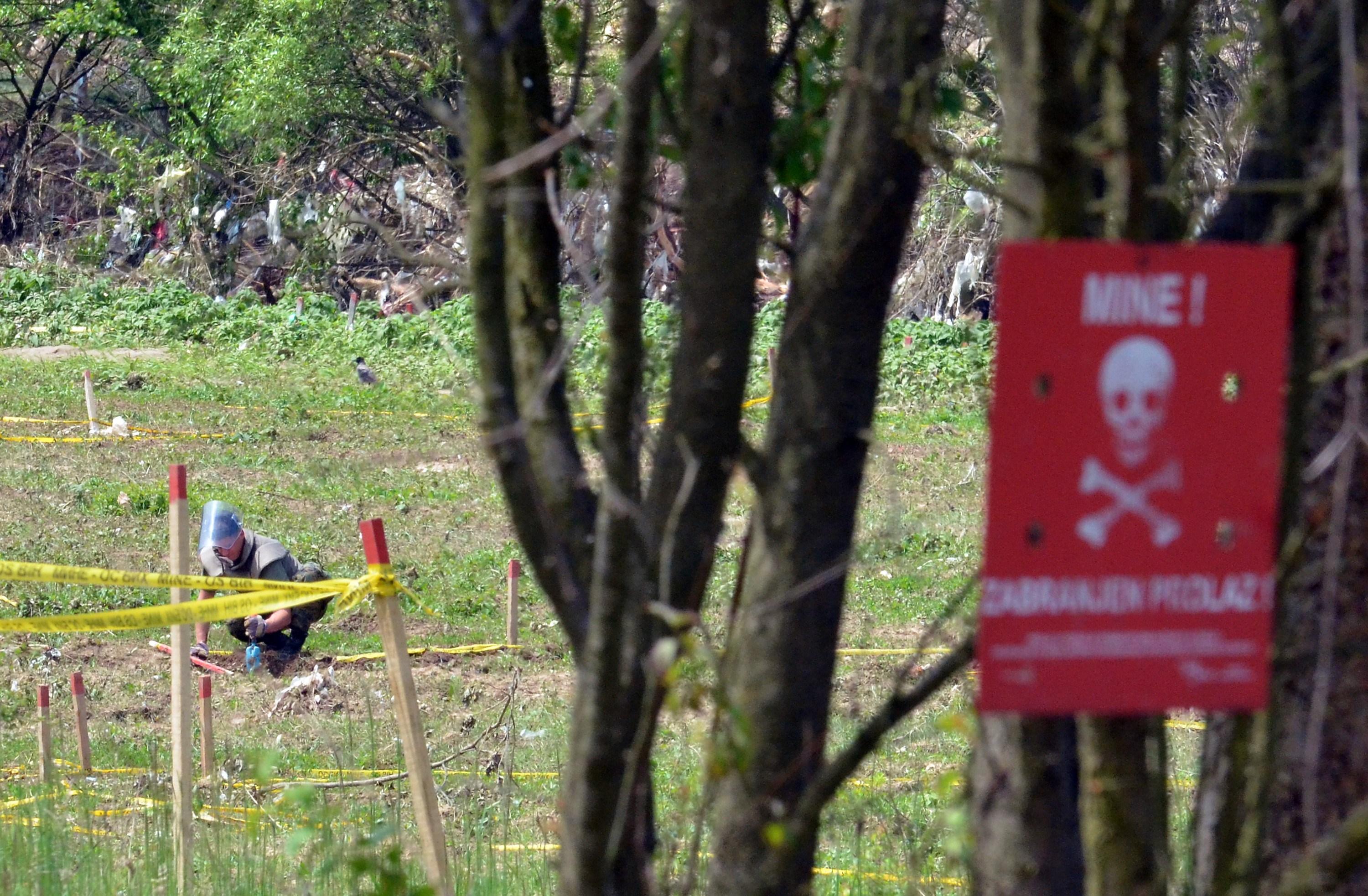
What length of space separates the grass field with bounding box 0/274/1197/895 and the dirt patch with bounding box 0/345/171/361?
0.43 feet

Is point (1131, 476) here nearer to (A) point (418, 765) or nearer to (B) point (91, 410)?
(A) point (418, 765)

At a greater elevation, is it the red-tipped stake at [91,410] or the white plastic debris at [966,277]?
the white plastic debris at [966,277]

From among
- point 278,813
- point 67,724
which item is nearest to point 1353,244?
point 278,813

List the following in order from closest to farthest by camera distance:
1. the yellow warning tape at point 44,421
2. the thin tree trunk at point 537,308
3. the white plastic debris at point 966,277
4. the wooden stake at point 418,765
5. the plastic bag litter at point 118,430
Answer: the thin tree trunk at point 537,308
the wooden stake at point 418,765
the plastic bag litter at point 118,430
the yellow warning tape at point 44,421
the white plastic debris at point 966,277

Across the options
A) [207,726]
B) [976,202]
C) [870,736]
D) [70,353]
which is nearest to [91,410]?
[70,353]

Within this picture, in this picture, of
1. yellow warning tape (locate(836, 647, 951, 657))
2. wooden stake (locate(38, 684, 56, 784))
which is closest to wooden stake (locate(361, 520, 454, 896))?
wooden stake (locate(38, 684, 56, 784))

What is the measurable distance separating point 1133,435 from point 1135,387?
0.06 m

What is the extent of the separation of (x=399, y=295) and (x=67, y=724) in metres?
17.1

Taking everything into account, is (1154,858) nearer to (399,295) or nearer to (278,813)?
(278,813)

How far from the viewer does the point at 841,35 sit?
3.46 meters

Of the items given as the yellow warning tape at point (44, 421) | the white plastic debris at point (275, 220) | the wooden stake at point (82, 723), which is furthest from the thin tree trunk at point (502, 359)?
the white plastic debris at point (275, 220)

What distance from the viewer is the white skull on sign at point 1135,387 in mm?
1823

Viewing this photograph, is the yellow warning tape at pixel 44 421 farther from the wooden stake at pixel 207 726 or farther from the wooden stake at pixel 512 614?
the wooden stake at pixel 207 726

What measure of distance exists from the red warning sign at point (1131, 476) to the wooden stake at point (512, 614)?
8.27 m
